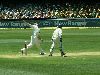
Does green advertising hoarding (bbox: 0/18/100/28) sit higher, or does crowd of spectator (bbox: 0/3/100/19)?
crowd of spectator (bbox: 0/3/100/19)

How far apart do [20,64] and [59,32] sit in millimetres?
6068

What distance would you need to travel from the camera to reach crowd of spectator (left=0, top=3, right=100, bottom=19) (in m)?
72.2

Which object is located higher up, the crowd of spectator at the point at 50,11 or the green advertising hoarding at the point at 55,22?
the crowd of spectator at the point at 50,11

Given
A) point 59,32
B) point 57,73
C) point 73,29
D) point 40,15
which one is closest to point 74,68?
point 57,73

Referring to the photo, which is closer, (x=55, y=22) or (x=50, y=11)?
(x=55, y=22)

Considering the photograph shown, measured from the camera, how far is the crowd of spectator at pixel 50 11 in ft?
237

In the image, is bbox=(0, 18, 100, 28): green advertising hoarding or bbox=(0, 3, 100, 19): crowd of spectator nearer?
bbox=(0, 18, 100, 28): green advertising hoarding

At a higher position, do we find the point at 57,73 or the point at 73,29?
the point at 57,73

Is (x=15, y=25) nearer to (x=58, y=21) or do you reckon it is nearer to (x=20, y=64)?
(x=58, y=21)

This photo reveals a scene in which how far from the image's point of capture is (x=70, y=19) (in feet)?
218

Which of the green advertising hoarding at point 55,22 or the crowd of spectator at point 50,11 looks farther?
the crowd of spectator at point 50,11

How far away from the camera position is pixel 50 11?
247 ft

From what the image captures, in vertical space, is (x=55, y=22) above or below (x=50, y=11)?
below

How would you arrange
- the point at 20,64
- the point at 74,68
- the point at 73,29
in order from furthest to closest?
the point at 73,29 → the point at 20,64 → the point at 74,68
